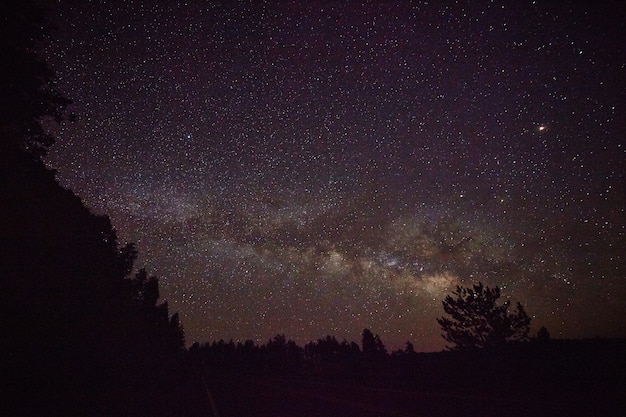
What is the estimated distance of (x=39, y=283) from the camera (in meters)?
15.2

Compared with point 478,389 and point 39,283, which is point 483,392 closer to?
point 478,389

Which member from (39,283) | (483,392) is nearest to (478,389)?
(483,392)

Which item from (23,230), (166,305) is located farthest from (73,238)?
(166,305)

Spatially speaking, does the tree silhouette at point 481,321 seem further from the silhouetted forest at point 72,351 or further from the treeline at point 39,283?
the treeline at point 39,283

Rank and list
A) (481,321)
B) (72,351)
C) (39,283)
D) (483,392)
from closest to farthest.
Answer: (39,283) < (483,392) < (72,351) < (481,321)

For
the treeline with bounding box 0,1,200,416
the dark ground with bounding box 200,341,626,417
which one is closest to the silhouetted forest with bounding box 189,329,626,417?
the dark ground with bounding box 200,341,626,417

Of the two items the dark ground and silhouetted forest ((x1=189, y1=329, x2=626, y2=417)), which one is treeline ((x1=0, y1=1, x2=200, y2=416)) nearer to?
the dark ground

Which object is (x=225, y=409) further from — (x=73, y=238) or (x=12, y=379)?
(x=73, y=238)

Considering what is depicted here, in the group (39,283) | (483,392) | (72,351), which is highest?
(39,283)

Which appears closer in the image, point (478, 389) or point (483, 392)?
point (483, 392)

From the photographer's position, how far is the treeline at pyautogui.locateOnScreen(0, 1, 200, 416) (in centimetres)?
1039

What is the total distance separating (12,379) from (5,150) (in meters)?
9.02

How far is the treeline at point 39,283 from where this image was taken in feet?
34.1

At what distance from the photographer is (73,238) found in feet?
67.4
